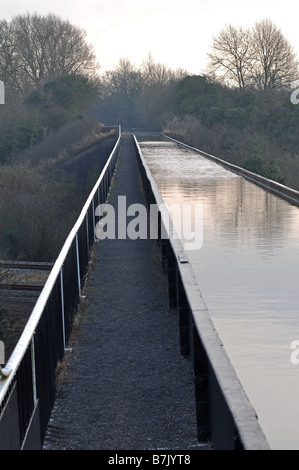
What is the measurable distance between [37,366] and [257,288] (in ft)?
16.5

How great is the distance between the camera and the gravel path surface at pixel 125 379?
6543 mm

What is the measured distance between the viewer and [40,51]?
83.7 meters

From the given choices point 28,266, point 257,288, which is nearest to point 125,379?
point 257,288

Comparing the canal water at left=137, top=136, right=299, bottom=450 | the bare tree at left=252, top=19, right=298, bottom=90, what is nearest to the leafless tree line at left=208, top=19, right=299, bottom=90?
the bare tree at left=252, top=19, right=298, bottom=90

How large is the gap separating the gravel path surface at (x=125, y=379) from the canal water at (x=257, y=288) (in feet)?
1.90

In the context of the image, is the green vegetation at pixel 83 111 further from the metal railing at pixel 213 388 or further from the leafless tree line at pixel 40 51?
the metal railing at pixel 213 388

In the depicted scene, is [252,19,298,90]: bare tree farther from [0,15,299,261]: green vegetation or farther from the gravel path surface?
the gravel path surface

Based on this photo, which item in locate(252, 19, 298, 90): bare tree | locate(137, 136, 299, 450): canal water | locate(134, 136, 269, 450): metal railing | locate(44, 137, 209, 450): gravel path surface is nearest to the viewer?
locate(134, 136, 269, 450): metal railing

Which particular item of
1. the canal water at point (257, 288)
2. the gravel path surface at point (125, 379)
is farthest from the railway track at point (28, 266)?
the gravel path surface at point (125, 379)

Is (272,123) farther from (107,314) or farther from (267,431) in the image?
(267,431)

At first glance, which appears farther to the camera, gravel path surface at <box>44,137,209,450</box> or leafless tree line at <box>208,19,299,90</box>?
leafless tree line at <box>208,19,299,90</box>

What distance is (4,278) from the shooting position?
1700 centimetres

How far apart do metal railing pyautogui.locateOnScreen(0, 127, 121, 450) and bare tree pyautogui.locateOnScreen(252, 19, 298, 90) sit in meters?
64.5

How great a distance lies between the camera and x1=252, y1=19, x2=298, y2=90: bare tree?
71500mm
